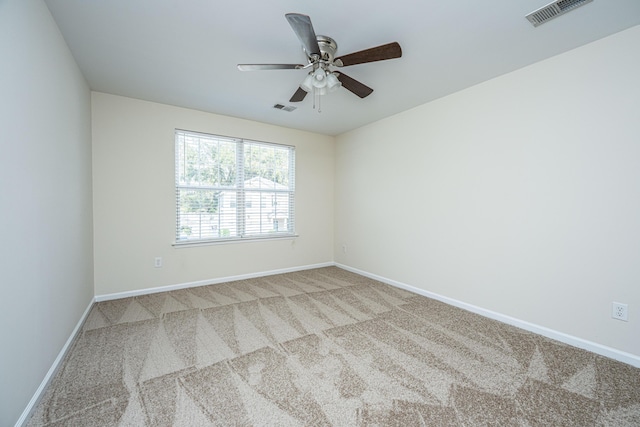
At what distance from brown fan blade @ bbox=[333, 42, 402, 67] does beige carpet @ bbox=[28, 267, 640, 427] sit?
2.27 metres

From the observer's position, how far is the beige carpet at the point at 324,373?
59.1 inches

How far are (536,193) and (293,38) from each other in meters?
2.63

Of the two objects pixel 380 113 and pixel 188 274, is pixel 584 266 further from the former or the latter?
pixel 188 274

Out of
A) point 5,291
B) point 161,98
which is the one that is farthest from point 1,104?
point 161,98

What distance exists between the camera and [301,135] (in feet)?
15.7

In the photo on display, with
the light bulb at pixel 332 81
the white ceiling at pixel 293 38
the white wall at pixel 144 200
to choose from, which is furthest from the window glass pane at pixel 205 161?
the light bulb at pixel 332 81

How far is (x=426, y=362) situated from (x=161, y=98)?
4.11m

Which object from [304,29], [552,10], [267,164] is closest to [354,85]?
[304,29]

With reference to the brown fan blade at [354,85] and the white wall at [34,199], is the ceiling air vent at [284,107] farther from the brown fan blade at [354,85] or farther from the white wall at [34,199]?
the white wall at [34,199]

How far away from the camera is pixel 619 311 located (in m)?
2.06

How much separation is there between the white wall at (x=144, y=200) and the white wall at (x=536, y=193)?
2602mm

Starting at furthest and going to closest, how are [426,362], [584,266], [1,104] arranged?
1. [584,266]
2. [426,362]
3. [1,104]

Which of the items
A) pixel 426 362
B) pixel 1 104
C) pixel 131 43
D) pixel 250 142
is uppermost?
pixel 131 43

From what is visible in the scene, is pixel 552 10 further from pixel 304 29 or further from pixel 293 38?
pixel 293 38
